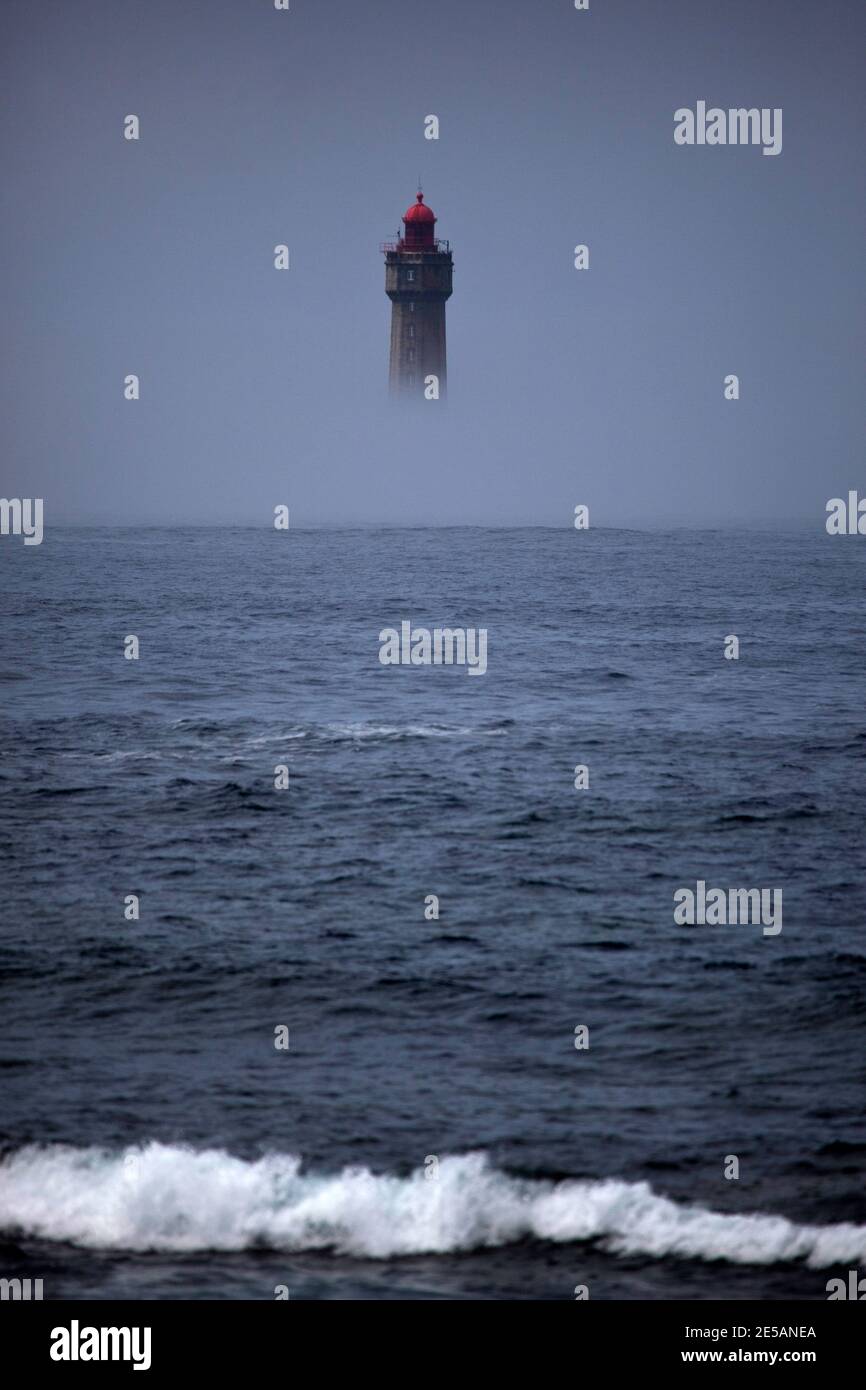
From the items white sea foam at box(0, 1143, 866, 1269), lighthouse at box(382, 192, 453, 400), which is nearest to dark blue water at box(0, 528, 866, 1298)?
white sea foam at box(0, 1143, 866, 1269)

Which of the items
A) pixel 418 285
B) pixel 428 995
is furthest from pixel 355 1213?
pixel 418 285

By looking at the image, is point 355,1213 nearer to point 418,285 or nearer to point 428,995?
point 428,995

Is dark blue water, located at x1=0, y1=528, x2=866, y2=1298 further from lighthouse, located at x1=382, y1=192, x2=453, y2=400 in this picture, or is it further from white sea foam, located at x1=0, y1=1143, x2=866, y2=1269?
lighthouse, located at x1=382, y1=192, x2=453, y2=400

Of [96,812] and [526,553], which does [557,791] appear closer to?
[96,812]

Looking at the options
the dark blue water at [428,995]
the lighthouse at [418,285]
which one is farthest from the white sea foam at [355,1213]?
the lighthouse at [418,285]

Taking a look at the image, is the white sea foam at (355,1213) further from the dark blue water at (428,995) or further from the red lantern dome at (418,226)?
the red lantern dome at (418,226)

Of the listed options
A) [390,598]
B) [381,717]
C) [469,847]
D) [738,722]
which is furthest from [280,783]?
[390,598]
